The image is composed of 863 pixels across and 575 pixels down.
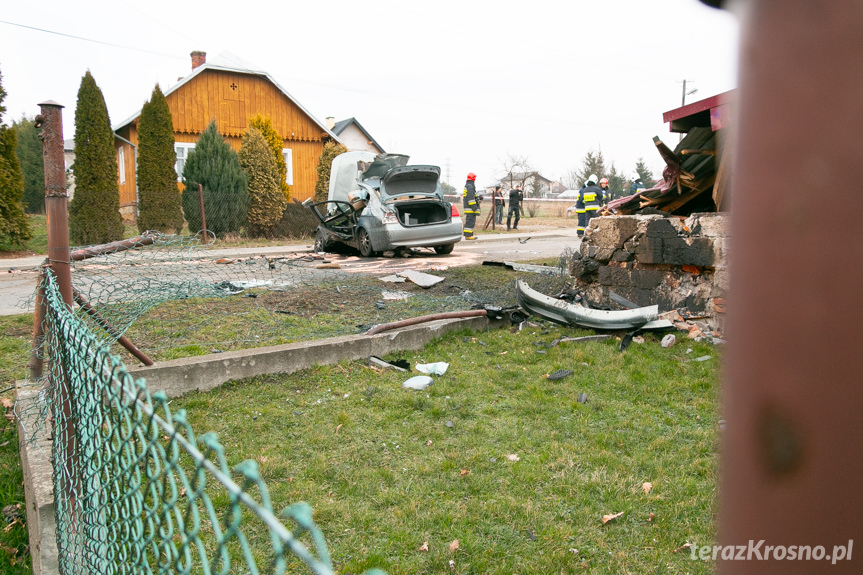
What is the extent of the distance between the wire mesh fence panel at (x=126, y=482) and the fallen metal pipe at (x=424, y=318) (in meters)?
2.58

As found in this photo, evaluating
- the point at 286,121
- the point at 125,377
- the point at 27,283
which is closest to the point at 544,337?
the point at 125,377

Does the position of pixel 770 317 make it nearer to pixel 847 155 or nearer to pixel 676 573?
pixel 847 155

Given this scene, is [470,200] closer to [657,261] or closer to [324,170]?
[324,170]

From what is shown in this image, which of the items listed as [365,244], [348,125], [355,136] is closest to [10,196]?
[365,244]

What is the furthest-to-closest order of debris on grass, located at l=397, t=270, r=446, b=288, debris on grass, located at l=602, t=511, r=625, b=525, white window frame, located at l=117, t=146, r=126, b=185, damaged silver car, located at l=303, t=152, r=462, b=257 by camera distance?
white window frame, located at l=117, t=146, r=126, b=185 → damaged silver car, located at l=303, t=152, r=462, b=257 → debris on grass, located at l=397, t=270, r=446, b=288 → debris on grass, located at l=602, t=511, r=625, b=525

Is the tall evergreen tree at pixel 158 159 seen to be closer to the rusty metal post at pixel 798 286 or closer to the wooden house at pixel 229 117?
the wooden house at pixel 229 117

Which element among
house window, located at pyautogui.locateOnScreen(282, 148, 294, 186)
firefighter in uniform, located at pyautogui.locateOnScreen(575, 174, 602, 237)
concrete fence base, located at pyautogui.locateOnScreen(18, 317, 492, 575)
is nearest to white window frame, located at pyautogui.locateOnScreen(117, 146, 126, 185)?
house window, located at pyautogui.locateOnScreen(282, 148, 294, 186)

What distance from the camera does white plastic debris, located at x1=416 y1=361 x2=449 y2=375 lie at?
5531 millimetres

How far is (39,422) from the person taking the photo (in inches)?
144

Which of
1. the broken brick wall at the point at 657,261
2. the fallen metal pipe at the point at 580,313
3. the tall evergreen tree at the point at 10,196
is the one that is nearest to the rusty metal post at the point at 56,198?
the fallen metal pipe at the point at 580,313

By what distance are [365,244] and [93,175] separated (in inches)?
370

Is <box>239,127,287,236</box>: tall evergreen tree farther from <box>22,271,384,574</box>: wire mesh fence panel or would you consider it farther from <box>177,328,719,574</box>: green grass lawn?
<box>22,271,384,574</box>: wire mesh fence panel

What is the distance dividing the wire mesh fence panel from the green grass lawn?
420 millimetres

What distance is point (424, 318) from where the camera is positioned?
260 inches
